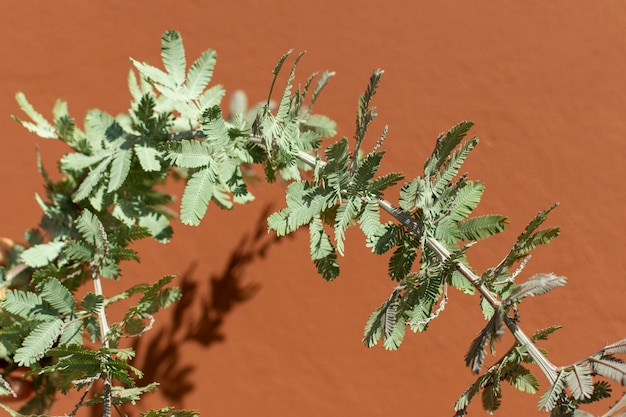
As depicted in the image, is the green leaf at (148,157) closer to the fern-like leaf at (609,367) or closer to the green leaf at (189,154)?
the green leaf at (189,154)

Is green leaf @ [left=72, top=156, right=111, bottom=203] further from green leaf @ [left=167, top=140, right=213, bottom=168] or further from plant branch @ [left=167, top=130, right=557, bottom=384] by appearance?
plant branch @ [left=167, top=130, right=557, bottom=384]

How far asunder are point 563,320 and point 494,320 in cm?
147

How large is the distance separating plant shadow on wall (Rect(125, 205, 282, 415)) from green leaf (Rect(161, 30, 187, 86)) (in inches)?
43.2

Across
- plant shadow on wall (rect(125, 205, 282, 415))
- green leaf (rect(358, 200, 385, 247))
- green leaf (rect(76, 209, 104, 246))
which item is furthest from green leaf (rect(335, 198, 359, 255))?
plant shadow on wall (rect(125, 205, 282, 415))

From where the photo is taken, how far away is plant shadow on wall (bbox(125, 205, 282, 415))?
9.06ft

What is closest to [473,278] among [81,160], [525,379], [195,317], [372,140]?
[525,379]

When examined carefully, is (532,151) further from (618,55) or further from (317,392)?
(317,392)

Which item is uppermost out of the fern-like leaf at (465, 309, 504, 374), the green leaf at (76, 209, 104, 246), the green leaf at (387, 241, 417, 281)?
the green leaf at (76, 209, 104, 246)

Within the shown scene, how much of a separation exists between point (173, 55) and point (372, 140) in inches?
47.7

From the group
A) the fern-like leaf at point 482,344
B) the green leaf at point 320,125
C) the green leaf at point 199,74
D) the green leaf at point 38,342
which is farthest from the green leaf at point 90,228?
the fern-like leaf at point 482,344

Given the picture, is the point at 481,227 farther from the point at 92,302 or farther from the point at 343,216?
the point at 92,302

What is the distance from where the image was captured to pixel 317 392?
2643mm

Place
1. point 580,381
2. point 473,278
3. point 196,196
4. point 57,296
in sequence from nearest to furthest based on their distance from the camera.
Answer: point 580,381 → point 473,278 → point 196,196 → point 57,296

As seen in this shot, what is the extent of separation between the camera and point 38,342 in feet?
5.93
